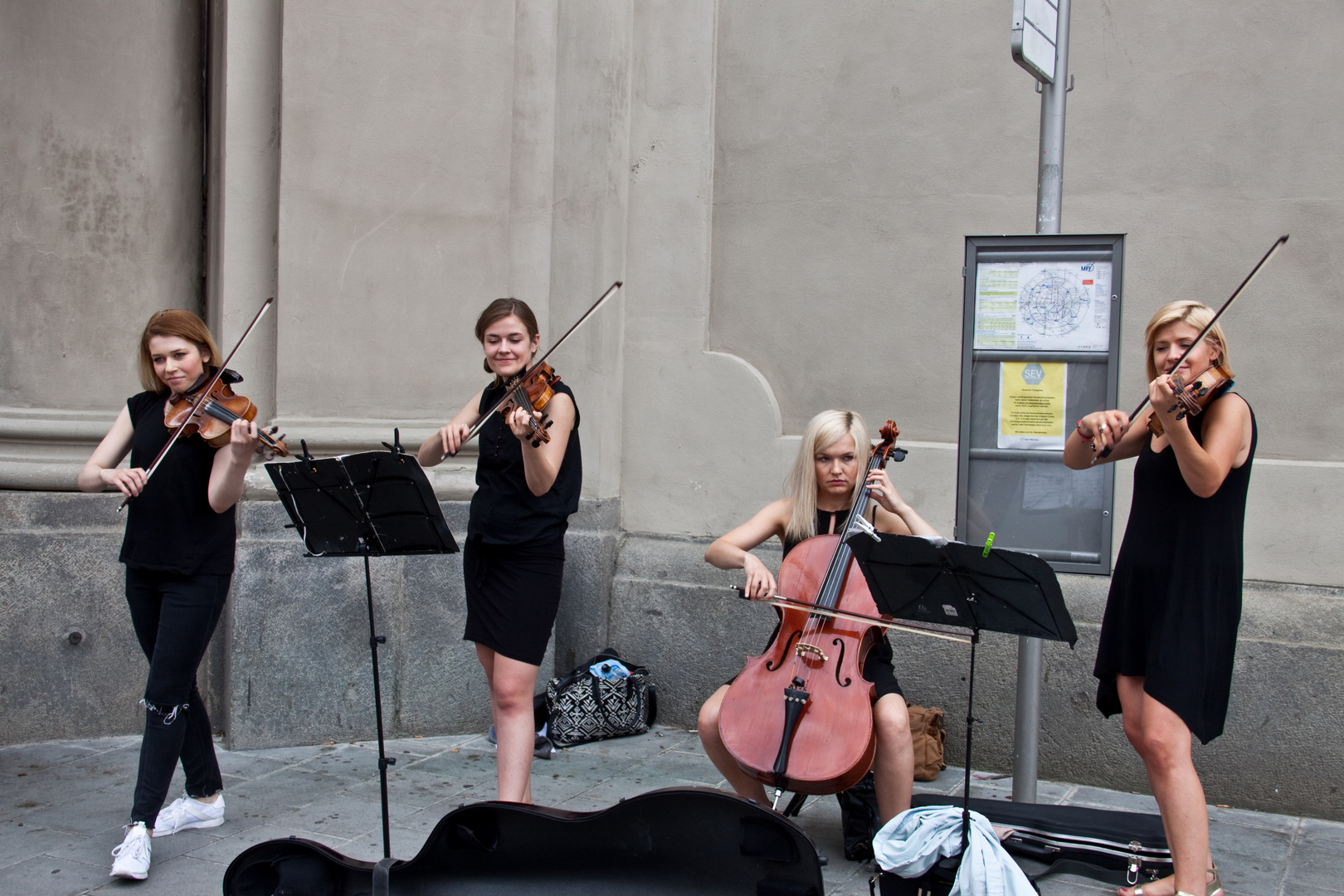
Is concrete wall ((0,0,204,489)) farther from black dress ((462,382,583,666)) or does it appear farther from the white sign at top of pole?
the white sign at top of pole

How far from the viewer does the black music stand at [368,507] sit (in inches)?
124

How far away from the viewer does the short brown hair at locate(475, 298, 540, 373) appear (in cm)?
360

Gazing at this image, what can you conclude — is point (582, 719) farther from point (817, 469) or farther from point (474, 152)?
point (474, 152)

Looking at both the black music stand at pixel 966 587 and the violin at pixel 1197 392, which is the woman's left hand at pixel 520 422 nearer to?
the black music stand at pixel 966 587

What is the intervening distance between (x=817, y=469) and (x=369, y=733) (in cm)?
235

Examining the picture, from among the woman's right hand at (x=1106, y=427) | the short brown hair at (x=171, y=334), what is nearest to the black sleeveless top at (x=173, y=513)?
the short brown hair at (x=171, y=334)

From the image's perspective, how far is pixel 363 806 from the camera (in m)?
4.08

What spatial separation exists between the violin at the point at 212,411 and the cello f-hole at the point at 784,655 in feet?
4.93

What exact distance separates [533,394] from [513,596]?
2.02 feet

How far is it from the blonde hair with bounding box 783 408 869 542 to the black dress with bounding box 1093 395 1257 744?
0.88 meters

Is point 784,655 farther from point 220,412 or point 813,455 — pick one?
point 220,412

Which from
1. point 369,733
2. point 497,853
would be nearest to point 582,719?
point 369,733

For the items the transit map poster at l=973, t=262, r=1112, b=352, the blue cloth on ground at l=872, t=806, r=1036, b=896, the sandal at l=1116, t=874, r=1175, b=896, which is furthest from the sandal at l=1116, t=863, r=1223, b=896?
the transit map poster at l=973, t=262, r=1112, b=352

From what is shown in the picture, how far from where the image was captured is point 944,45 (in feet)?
15.5
